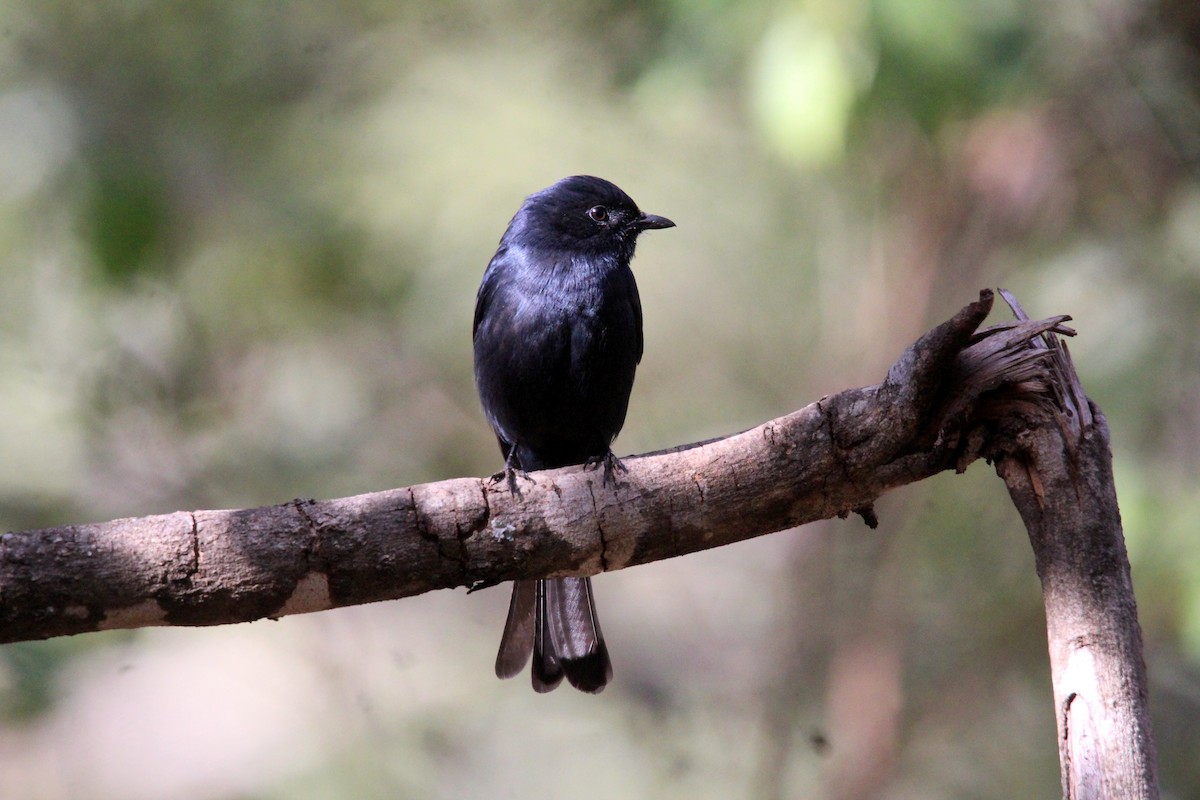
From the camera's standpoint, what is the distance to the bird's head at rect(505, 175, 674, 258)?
4.57m

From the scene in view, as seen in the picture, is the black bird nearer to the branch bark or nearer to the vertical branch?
the branch bark

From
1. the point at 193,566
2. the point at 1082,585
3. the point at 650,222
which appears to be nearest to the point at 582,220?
the point at 650,222

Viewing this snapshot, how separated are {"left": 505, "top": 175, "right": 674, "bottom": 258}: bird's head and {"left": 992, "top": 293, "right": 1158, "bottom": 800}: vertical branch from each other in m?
2.03

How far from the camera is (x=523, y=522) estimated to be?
299 cm

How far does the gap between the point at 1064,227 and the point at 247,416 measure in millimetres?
4376

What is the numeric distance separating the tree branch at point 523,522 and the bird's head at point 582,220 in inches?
62.5

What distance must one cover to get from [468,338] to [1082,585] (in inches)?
171

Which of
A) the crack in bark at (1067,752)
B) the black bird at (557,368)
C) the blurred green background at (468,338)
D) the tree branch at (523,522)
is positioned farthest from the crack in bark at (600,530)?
the blurred green background at (468,338)

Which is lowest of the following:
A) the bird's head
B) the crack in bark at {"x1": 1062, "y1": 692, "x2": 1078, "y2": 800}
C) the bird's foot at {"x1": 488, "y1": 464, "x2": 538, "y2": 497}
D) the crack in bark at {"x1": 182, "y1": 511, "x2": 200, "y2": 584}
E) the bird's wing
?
the crack in bark at {"x1": 1062, "y1": 692, "x2": 1078, "y2": 800}

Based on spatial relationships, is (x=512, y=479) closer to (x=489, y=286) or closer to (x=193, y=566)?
(x=193, y=566)

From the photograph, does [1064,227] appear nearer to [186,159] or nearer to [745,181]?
[745,181]

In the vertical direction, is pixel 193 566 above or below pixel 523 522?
below

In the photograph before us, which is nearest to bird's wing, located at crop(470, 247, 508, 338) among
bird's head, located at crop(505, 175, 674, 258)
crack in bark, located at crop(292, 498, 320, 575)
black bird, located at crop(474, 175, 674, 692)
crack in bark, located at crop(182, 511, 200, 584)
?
black bird, located at crop(474, 175, 674, 692)

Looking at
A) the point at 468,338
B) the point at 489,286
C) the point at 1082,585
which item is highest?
the point at 468,338
